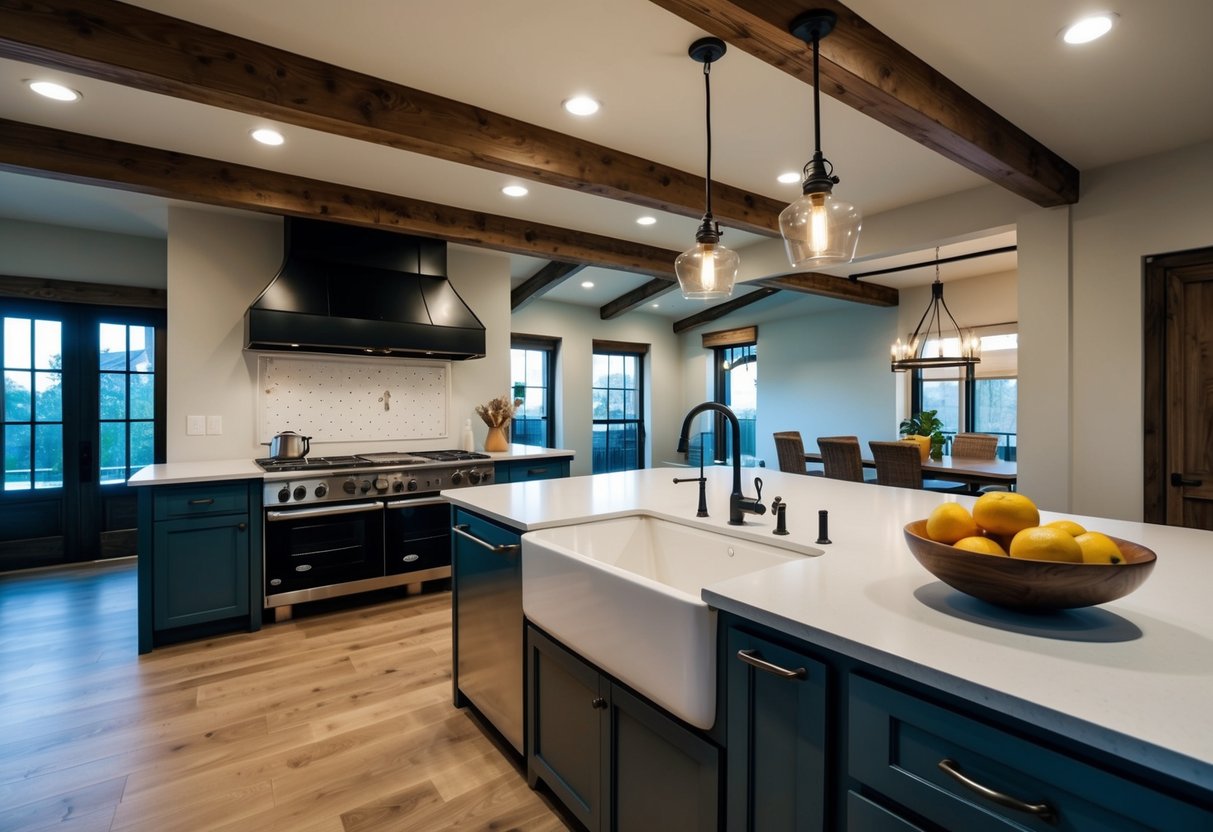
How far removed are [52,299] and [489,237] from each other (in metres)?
3.30

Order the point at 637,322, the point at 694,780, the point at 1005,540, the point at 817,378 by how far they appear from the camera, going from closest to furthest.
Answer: the point at 1005,540 → the point at 694,780 → the point at 817,378 → the point at 637,322

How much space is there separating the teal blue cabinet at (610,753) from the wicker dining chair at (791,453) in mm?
3677

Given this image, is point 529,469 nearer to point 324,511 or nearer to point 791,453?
point 324,511

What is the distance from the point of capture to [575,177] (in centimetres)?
284

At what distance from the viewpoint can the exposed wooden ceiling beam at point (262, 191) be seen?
2.69 m

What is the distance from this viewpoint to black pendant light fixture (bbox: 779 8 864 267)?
67.8 inches

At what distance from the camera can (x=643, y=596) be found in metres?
1.27

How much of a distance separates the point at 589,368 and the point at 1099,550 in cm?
634

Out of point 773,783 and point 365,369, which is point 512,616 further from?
point 365,369

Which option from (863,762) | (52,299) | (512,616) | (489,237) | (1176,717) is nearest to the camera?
(1176,717)

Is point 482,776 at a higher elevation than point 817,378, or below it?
below

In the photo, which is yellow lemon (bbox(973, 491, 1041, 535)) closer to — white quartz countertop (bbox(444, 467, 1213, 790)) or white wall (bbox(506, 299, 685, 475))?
white quartz countertop (bbox(444, 467, 1213, 790))

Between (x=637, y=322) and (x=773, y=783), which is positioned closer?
(x=773, y=783)

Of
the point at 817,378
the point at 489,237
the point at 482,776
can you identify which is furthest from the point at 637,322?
the point at 482,776
